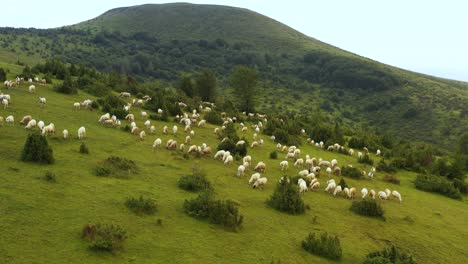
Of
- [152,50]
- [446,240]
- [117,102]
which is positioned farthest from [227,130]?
[152,50]

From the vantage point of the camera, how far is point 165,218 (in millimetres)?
13609

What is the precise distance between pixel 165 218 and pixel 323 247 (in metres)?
5.14

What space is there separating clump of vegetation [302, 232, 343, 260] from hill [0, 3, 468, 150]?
67328 mm

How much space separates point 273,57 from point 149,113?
372ft

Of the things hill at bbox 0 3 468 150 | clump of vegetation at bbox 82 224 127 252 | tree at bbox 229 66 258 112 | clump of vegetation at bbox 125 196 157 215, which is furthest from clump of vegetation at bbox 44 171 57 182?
hill at bbox 0 3 468 150

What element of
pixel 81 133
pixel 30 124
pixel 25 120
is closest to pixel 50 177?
pixel 81 133

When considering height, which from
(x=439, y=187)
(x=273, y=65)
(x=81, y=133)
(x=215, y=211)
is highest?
(x=273, y=65)

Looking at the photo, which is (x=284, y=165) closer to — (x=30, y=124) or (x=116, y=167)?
(x=116, y=167)

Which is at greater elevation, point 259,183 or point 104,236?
point 104,236

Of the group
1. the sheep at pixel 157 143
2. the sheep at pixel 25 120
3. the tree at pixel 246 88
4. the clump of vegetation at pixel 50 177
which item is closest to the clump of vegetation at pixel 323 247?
the clump of vegetation at pixel 50 177

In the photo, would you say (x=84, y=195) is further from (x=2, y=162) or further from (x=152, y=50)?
(x=152, y=50)

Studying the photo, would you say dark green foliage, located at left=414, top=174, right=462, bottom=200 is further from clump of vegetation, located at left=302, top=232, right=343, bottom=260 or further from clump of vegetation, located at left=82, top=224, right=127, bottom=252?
clump of vegetation, located at left=82, top=224, right=127, bottom=252

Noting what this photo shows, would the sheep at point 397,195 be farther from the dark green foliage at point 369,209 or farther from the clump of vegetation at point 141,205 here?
the clump of vegetation at point 141,205

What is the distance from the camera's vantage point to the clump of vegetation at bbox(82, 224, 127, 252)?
10.6 metres
